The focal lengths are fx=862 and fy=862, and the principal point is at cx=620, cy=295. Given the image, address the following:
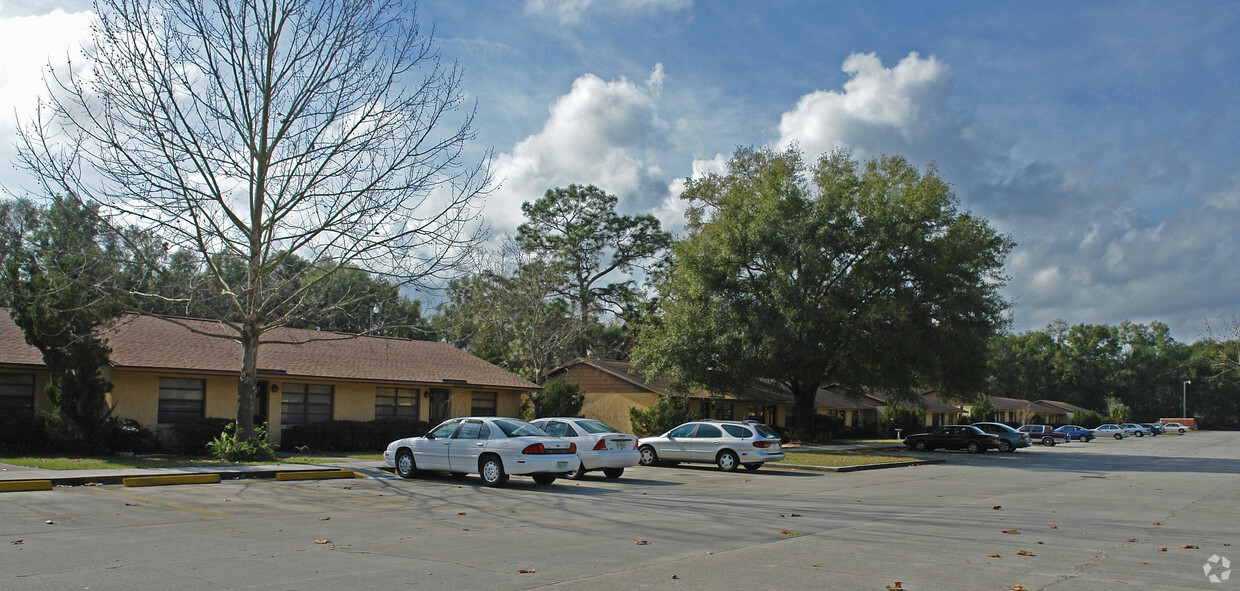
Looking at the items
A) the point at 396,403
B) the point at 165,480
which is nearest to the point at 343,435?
the point at 396,403

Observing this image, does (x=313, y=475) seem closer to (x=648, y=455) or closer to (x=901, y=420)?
(x=648, y=455)

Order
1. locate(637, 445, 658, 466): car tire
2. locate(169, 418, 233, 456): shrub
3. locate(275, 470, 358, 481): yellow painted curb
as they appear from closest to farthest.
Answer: locate(275, 470, 358, 481): yellow painted curb, locate(169, 418, 233, 456): shrub, locate(637, 445, 658, 466): car tire

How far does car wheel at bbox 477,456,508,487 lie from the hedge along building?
684cm

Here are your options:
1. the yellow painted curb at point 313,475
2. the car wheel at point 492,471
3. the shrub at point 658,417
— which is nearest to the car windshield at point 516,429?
the car wheel at point 492,471

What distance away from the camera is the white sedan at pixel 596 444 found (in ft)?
65.6

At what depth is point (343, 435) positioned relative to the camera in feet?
92.4

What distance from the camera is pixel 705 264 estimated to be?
124ft

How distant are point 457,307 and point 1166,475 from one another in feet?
106

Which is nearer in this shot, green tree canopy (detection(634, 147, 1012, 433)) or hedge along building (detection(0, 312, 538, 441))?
hedge along building (detection(0, 312, 538, 441))

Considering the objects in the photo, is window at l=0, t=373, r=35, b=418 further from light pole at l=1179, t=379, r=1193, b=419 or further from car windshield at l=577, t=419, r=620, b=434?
light pole at l=1179, t=379, r=1193, b=419

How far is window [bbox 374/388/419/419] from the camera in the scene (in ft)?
101

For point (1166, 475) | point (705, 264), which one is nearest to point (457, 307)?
point (705, 264)

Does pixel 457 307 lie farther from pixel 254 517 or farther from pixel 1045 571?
pixel 1045 571

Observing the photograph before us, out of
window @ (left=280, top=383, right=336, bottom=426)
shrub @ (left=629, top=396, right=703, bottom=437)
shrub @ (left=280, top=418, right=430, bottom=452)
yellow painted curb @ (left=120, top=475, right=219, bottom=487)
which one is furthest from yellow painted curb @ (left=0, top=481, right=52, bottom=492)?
shrub @ (left=629, top=396, right=703, bottom=437)
